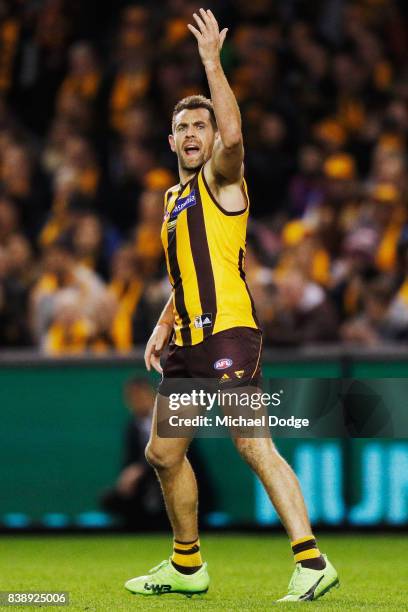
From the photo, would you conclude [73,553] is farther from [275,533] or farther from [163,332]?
[163,332]

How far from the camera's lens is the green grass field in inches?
267

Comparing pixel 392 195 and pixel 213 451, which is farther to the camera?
pixel 392 195

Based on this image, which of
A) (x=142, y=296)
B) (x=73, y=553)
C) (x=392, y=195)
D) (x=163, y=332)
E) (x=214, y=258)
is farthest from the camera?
(x=392, y=195)

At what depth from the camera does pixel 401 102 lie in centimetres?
1417

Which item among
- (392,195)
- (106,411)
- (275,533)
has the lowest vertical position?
(275,533)

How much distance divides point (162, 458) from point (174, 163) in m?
8.08

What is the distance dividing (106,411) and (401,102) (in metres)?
5.00

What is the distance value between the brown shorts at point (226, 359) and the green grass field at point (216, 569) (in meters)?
1.03

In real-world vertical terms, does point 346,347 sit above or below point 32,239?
below

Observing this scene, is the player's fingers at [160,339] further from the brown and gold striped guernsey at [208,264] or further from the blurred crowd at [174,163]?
the blurred crowd at [174,163]

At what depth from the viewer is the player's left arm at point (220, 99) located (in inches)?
252

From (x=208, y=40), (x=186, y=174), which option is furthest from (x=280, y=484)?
(x=208, y=40)

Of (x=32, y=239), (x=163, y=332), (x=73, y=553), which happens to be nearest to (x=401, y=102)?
(x=32, y=239)

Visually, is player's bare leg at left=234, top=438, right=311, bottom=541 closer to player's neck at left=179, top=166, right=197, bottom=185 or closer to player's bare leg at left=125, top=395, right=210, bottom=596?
player's bare leg at left=125, top=395, right=210, bottom=596
